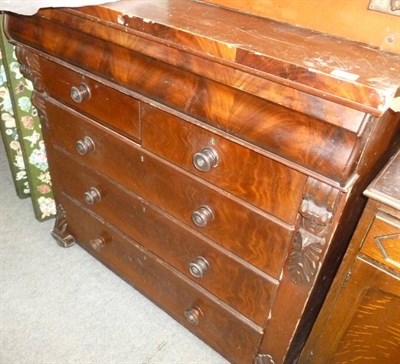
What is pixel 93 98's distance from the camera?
3.65ft

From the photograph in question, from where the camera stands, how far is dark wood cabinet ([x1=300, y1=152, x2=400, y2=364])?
777mm

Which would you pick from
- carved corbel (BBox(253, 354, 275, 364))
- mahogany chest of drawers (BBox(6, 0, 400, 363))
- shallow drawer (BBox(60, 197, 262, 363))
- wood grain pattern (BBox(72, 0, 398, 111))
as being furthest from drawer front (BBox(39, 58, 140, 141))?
carved corbel (BBox(253, 354, 275, 364))

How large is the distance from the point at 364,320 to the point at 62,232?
128 centimetres

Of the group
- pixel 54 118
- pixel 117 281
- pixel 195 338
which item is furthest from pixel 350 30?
pixel 117 281

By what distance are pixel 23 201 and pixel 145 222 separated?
3.59ft

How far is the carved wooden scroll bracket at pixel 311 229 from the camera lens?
30.1 inches

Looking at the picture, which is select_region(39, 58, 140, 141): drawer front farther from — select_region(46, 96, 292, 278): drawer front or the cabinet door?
the cabinet door

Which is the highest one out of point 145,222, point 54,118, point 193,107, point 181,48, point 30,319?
point 181,48

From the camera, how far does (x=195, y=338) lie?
1.48 metres

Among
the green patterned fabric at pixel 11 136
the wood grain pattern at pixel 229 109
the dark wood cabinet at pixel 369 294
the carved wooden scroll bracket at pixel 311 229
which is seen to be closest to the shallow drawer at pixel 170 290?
the dark wood cabinet at pixel 369 294

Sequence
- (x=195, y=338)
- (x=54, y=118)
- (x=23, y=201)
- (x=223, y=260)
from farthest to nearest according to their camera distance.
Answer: (x=23, y=201) < (x=195, y=338) < (x=54, y=118) < (x=223, y=260)

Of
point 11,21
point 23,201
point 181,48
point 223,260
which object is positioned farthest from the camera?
point 23,201

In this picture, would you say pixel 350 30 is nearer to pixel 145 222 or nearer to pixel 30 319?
pixel 145 222

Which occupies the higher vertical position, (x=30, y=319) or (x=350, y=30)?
(x=350, y=30)
